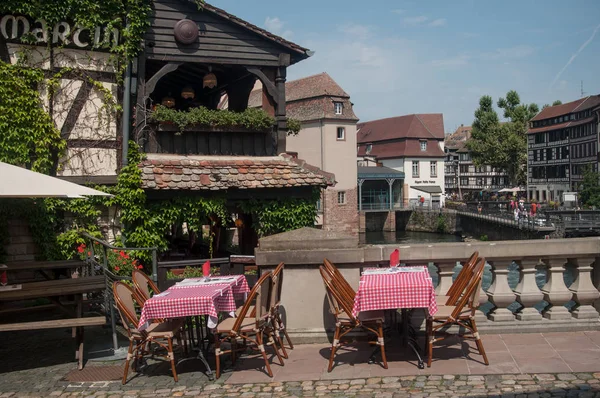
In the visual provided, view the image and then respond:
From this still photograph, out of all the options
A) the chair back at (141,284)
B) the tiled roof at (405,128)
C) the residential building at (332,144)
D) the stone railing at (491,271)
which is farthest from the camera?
the tiled roof at (405,128)

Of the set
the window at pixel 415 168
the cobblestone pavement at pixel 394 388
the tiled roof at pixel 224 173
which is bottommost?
the cobblestone pavement at pixel 394 388

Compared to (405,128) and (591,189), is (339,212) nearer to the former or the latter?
(591,189)

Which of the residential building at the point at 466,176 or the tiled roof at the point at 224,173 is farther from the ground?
the residential building at the point at 466,176

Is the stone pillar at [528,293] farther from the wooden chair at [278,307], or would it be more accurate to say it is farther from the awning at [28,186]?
the awning at [28,186]

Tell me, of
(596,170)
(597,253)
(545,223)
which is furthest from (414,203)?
(597,253)

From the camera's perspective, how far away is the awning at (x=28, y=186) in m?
6.70

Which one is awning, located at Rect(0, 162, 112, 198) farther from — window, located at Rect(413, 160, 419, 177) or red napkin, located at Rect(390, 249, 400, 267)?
window, located at Rect(413, 160, 419, 177)

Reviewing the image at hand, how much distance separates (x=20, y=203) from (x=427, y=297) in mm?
9294

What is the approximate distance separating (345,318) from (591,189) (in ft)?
186

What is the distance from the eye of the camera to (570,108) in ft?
236

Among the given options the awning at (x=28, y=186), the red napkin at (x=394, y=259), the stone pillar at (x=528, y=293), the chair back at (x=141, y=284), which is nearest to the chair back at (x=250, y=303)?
the chair back at (x=141, y=284)

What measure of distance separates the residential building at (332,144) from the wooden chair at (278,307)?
127ft

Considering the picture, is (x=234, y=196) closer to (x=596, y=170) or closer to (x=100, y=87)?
(x=100, y=87)

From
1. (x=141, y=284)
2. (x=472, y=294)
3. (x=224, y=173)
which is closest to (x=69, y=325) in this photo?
(x=141, y=284)
